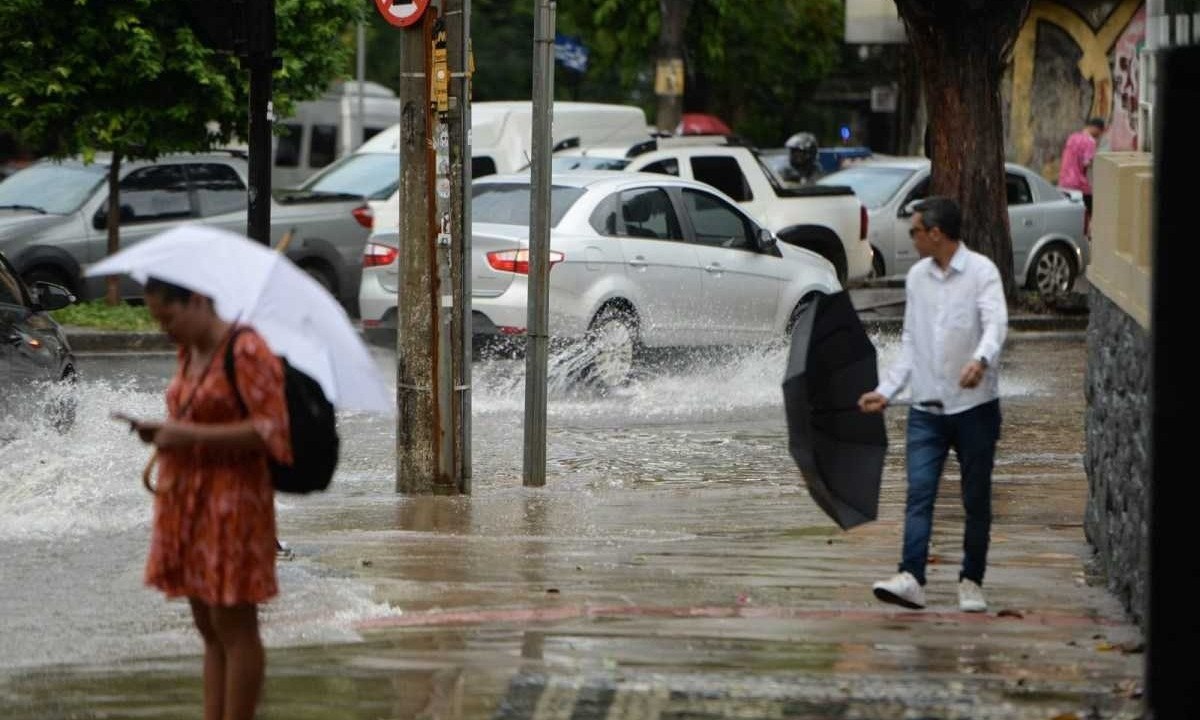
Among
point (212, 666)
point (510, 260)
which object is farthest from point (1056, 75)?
point (212, 666)

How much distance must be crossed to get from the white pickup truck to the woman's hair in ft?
52.3

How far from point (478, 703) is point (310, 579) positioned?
2270 mm

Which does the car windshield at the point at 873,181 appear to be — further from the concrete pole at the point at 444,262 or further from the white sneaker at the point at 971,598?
the white sneaker at the point at 971,598

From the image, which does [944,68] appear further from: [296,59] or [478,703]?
[478,703]

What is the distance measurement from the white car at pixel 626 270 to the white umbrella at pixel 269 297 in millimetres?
9764

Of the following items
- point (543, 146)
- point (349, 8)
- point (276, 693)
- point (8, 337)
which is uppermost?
point (349, 8)

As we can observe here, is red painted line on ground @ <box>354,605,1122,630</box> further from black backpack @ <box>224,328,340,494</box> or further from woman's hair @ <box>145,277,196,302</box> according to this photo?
woman's hair @ <box>145,277,196,302</box>

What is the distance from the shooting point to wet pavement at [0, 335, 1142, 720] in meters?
6.79

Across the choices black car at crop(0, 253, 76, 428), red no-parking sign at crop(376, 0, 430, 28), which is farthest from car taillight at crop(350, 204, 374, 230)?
red no-parking sign at crop(376, 0, 430, 28)

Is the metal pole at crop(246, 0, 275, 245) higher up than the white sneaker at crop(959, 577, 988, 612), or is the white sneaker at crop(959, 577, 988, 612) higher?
the metal pole at crop(246, 0, 275, 245)

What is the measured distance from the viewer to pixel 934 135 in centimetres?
2194

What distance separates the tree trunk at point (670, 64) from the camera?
36.3 m

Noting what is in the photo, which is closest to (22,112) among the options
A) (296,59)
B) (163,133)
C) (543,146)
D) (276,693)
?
(163,133)

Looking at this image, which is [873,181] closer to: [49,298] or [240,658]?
[49,298]
